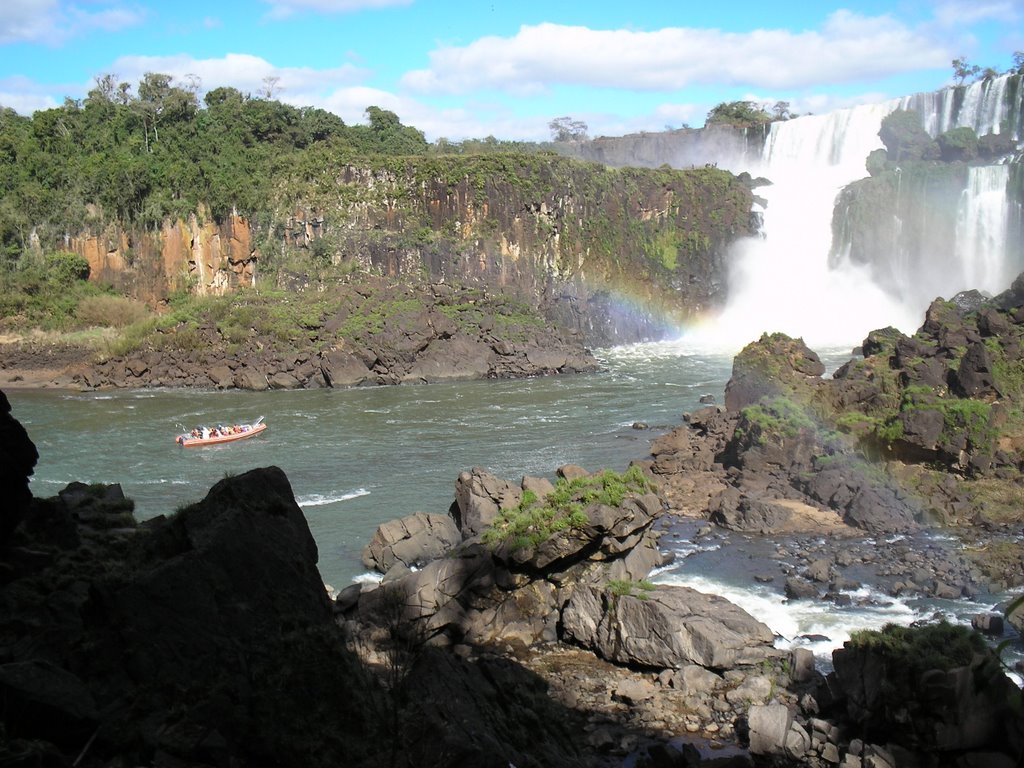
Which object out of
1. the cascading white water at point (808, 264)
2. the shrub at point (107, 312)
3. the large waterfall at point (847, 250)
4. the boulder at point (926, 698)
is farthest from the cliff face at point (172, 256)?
the boulder at point (926, 698)

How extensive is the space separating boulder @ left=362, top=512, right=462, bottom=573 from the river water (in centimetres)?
60

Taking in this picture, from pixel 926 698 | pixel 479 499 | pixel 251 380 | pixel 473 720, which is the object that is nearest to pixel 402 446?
pixel 479 499

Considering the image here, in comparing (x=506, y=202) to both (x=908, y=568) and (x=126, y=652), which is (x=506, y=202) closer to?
(x=908, y=568)

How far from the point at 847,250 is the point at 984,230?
8.57 m

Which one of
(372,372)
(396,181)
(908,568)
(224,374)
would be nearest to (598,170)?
(396,181)

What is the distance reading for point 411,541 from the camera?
20.1 metres

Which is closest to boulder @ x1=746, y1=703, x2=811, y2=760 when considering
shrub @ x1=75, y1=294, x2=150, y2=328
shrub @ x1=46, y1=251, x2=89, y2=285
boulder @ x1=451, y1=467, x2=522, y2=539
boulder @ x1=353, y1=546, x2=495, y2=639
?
boulder @ x1=353, y1=546, x2=495, y2=639

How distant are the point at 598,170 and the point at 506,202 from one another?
877 cm

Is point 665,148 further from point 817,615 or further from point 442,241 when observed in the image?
point 817,615

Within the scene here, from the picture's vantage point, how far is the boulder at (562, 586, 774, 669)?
14.6m

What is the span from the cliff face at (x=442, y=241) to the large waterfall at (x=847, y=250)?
7.00m

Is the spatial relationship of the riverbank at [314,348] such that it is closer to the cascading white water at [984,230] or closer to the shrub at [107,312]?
the shrub at [107,312]

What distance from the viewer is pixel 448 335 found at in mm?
48375

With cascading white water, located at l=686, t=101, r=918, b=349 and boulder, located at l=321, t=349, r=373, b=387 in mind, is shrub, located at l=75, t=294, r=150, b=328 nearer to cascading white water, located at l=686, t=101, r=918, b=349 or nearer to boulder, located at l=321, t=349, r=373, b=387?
boulder, located at l=321, t=349, r=373, b=387
